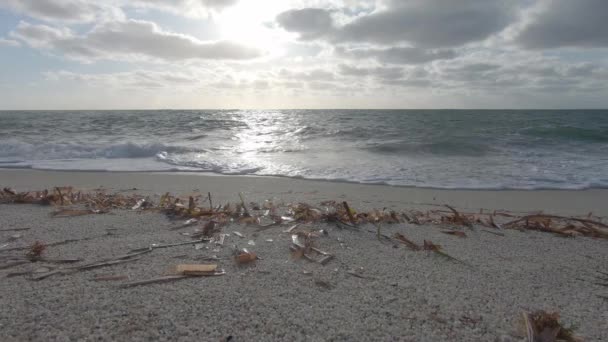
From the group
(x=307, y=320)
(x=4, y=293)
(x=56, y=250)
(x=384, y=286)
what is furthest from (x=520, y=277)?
(x=56, y=250)

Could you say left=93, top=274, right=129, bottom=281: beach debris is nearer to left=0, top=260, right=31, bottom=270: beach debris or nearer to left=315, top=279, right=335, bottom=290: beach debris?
left=0, top=260, right=31, bottom=270: beach debris

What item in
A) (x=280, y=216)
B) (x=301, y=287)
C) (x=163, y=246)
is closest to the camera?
(x=301, y=287)

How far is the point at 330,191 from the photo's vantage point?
14.6 feet

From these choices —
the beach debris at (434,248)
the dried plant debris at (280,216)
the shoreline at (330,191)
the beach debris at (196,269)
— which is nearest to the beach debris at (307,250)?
the dried plant debris at (280,216)

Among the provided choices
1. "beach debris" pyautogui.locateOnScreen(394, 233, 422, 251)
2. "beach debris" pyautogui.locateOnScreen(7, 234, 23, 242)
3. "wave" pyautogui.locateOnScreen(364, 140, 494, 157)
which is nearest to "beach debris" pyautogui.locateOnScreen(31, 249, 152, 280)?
"beach debris" pyautogui.locateOnScreen(7, 234, 23, 242)

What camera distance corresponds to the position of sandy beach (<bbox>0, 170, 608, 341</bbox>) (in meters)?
1.22

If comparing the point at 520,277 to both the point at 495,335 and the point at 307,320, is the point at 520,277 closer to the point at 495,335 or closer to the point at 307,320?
the point at 495,335

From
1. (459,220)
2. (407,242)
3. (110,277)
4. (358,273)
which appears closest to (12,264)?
(110,277)

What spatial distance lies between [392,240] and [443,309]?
850mm

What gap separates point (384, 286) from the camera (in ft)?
5.07

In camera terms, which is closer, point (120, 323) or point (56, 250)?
point (120, 323)

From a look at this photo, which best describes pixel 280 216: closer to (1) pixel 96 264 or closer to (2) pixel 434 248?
(2) pixel 434 248

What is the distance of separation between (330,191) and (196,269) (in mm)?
2967

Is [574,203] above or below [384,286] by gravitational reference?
below
